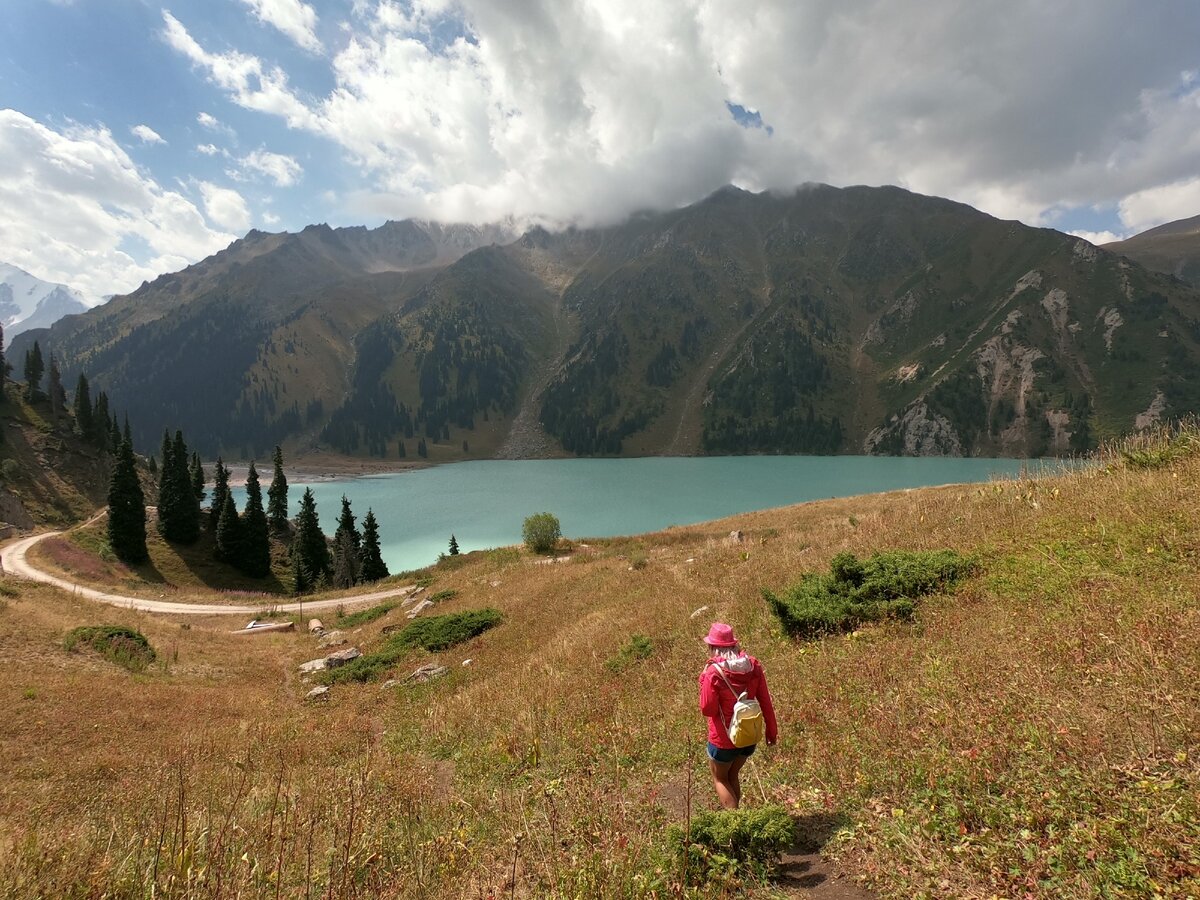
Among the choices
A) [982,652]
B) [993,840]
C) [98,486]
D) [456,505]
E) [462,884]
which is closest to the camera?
[993,840]

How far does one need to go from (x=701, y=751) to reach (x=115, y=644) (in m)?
25.3

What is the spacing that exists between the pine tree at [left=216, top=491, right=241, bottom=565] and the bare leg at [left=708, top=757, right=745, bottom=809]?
7765 centimetres

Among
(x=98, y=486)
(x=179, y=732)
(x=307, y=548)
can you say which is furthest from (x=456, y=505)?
(x=179, y=732)

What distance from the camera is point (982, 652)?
7.84 metres

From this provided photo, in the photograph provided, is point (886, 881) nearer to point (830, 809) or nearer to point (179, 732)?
point (830, 809)

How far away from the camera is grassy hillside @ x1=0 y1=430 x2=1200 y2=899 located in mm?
4637

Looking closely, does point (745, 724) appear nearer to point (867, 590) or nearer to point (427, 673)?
point (867, 590)

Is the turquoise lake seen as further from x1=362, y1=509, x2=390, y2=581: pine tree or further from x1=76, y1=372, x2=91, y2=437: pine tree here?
x1=76, y1=372, x2=91, y2=437: pine tree

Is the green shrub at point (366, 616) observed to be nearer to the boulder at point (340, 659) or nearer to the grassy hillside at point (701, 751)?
the boulder at point (340, 659)

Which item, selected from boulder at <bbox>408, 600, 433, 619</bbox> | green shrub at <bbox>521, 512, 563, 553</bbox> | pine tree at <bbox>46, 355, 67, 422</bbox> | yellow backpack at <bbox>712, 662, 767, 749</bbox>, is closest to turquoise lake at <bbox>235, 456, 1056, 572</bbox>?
green shrub at <bbox>521, 512, 563, 553</bbox>

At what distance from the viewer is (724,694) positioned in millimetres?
6512

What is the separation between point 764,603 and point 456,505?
11232cm

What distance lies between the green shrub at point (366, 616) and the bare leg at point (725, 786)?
101 feet

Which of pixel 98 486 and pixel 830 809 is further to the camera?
pixel 98 486
